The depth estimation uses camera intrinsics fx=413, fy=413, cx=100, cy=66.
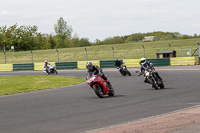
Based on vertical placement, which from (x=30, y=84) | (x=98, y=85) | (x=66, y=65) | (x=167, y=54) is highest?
(x=167, y=54)

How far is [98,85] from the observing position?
1373 cm

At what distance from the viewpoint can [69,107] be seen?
11.2 metres

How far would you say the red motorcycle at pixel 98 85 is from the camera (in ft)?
44.2

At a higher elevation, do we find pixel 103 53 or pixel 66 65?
pixel 103 53

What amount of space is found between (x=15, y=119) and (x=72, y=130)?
2.26 m

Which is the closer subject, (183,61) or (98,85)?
(98,85)

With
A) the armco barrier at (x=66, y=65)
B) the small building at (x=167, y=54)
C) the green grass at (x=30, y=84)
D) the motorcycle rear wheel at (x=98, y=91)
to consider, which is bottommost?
the green grass at (x=30, y=84)

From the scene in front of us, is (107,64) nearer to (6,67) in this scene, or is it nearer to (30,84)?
(6,67)

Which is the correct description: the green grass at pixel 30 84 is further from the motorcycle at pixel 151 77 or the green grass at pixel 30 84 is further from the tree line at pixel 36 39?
the tree line at pixel 36 39

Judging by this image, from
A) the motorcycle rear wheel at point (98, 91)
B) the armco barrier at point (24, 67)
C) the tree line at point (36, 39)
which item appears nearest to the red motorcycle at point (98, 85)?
the motorcycle rear wheel at point (98, 91)

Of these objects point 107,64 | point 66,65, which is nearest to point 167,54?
point 107,64

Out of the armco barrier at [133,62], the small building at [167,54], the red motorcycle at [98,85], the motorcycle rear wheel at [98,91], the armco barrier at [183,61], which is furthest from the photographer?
the small building at [167,54]

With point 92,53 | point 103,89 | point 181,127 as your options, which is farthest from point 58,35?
point 181,127

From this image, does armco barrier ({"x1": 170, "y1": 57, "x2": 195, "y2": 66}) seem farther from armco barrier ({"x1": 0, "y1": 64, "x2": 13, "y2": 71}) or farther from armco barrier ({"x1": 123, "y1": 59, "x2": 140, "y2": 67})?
armco barrier ({"x1": 0, "y1": 64, "x2": 13, "y2": 71})
